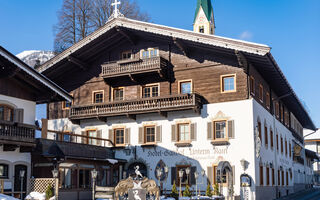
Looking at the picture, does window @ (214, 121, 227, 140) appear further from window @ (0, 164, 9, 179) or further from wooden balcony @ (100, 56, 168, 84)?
window @ (0, 164, 9, 179)

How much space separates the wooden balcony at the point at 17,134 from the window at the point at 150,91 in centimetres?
1021

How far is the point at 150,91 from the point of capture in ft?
101

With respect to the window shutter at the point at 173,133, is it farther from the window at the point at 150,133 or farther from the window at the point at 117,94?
the window at the point at 117,94

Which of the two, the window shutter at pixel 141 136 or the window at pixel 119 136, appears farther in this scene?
the window at pixel 119 136

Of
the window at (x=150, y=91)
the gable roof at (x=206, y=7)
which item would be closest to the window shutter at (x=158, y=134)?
the window at (x=150, y=91)

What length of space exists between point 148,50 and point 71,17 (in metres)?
15.0

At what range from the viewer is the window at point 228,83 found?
28203 millimetres

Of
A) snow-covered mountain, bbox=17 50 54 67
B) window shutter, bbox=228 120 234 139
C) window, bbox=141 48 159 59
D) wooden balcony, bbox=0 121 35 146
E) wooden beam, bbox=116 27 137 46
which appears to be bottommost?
wooden balcony, bbox=0 121 35 146

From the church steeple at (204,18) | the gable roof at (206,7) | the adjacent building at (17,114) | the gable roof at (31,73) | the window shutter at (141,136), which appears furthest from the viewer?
the gable roof at (206,7)

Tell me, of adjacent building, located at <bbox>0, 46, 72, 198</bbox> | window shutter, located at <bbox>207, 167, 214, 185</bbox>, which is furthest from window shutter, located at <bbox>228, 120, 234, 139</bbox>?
adjacent building, located at <bbox>0, 46, 72, 198</bbox>

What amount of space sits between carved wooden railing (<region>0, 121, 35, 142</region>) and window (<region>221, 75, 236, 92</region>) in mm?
12175

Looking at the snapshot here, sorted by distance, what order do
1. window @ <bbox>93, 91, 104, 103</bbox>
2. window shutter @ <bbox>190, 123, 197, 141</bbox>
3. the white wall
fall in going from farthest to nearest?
window @ <bbox>93, 91, 104, 103</bbox> → window shutter @ <bbox>190, 123, 197, 141</bbox> → the white wall

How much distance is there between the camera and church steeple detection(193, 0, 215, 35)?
63.7 metres

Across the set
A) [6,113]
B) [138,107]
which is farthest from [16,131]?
[138,107]
